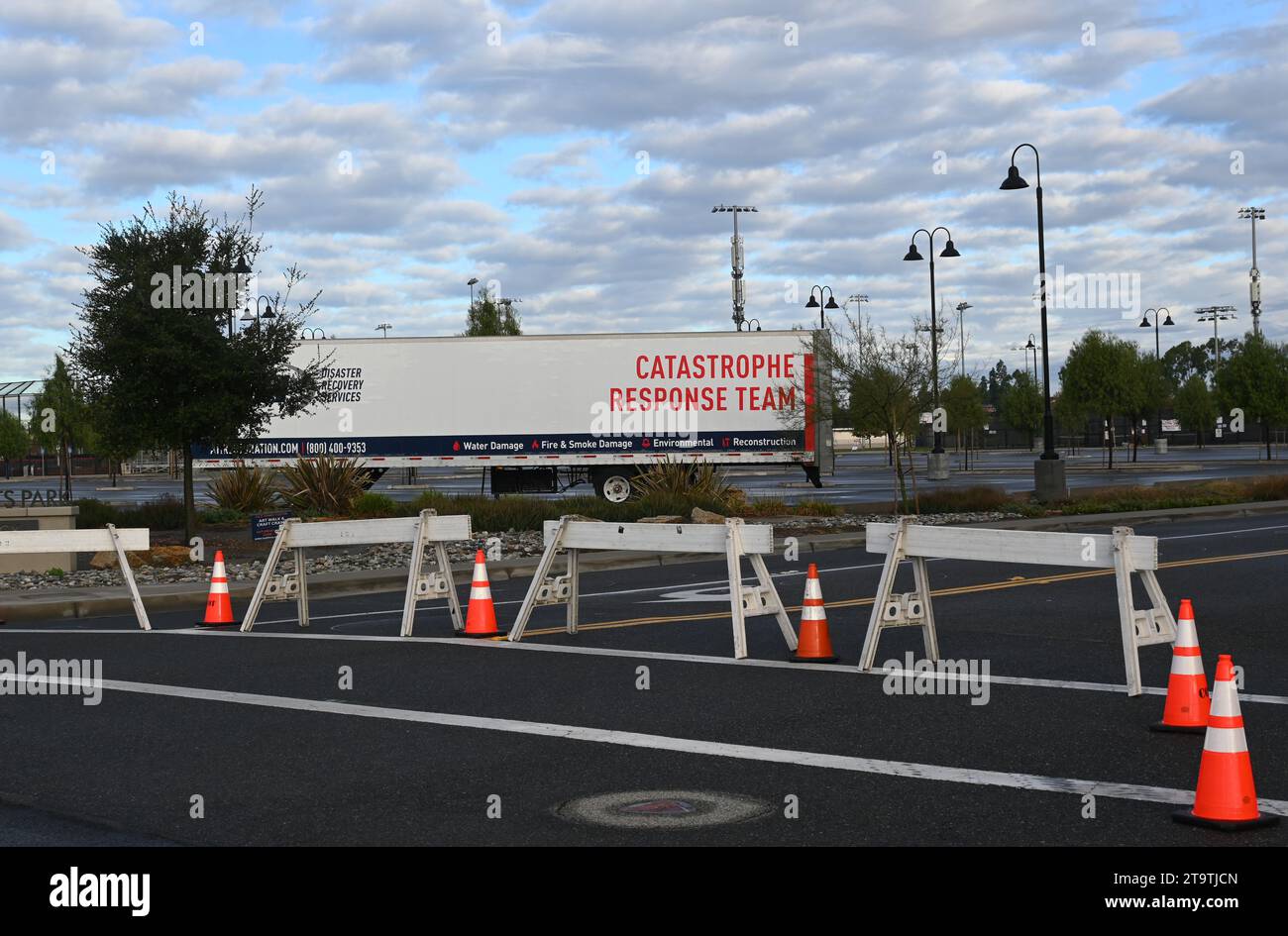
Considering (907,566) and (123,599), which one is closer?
(123,599)

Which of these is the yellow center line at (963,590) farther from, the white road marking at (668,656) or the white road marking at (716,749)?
the white road marking at (716,749)

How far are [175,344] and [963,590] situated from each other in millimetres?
13883

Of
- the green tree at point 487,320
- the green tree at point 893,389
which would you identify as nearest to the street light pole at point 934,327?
the green tree at point 893,389

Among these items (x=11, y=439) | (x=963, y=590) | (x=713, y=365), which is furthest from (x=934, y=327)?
(x=11, y=439)

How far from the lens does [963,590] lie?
615 inches

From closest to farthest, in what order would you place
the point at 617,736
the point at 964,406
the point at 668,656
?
the point at 617,736, the point at 668,656, the point at 964,406

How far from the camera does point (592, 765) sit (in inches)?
304

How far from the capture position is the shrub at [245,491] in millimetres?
31109

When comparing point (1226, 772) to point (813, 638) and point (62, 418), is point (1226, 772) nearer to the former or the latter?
point (813, 638)

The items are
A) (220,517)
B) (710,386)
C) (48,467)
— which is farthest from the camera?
(48,467)

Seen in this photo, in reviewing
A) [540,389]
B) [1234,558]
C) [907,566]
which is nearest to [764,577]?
[907,566]

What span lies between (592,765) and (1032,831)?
2472 mm

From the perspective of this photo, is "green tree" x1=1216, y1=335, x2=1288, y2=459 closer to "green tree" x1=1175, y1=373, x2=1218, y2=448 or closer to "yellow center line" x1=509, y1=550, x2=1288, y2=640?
"green tree" x1=1175, y1=373, x2=1218, y2=448
